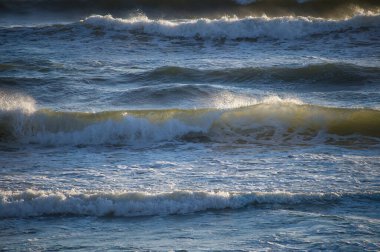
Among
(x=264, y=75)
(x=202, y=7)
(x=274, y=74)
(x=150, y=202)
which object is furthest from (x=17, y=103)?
(x=202, y=7)

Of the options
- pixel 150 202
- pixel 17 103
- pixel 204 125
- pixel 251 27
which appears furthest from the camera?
pixel 251 27

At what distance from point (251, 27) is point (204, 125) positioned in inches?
307

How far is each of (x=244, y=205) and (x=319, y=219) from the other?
868mm

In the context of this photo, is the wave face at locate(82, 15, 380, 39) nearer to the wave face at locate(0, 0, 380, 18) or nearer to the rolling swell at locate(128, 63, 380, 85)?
the wave face at locate(0, 0, 380, 18)

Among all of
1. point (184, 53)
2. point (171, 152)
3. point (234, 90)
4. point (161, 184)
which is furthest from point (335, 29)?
point (161, 184)

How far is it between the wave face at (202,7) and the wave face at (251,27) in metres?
2.12

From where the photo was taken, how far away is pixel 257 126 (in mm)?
10586

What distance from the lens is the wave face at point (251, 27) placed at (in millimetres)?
17391

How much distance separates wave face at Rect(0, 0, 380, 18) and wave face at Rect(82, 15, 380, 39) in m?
2.12

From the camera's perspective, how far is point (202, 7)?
21.6 meters

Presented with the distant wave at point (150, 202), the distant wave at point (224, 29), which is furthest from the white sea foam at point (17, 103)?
the distant wave at point (224, 29)

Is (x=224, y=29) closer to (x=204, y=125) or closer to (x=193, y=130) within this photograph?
(x=204, y=125)

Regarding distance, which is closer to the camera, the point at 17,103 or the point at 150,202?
the point at 150,202

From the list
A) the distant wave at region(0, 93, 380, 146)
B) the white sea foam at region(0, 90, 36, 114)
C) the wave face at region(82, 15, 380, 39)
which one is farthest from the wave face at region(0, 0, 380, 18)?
the distant wave at region(0, 93, 380, 146)
